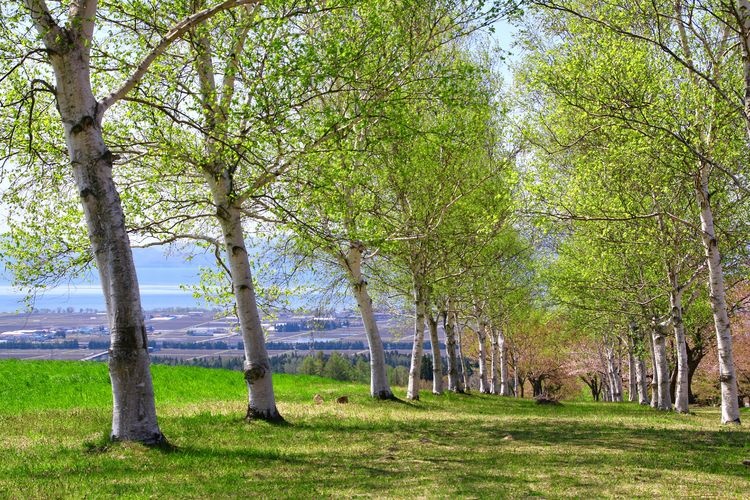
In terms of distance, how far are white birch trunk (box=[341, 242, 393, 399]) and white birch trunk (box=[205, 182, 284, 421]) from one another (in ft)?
25.5

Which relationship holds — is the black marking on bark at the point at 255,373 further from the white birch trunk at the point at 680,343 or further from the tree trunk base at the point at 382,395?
the white birch trunk at the point at 680,343

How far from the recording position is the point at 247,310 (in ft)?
51.8

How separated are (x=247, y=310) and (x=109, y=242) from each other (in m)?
4.83

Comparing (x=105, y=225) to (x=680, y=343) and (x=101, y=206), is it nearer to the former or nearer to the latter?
(x=101, y=206)

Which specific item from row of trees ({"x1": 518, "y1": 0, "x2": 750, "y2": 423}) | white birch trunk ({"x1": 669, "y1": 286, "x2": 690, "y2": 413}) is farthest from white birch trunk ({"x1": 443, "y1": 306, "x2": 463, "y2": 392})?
white birch trunk ({"x1": 669, "y1": 286, "x2": 690, "y2": 413})

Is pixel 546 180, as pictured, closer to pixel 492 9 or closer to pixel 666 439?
pixel 492 9

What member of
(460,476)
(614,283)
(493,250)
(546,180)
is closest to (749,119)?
(460,476)

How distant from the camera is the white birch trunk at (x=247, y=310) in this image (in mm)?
15789

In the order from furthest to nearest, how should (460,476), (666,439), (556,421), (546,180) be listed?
(546,180) < (556,421) < (666,439) < (460,476)

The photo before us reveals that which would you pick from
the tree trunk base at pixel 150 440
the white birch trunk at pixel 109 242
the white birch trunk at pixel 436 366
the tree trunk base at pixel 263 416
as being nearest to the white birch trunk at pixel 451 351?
the white birch trunk at pixel 436 366

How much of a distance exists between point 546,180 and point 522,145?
16.4 feet

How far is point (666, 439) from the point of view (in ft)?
48.6

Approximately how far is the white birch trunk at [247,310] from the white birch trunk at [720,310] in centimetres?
1244

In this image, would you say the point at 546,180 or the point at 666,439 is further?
the point at 546,180
